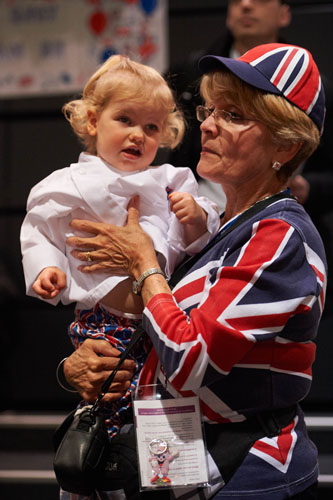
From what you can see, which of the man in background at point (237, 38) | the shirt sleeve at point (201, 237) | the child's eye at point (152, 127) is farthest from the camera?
the man in background at point (237, 38)

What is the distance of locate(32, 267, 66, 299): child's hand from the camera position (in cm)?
143

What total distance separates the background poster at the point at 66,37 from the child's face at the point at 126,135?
2180 mm

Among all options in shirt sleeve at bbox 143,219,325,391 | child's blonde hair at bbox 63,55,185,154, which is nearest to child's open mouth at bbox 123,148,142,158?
child's blonde hair at bbox 63,55,185,154

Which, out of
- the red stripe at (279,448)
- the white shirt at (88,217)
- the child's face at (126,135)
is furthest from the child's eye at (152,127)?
the red stripe at (279,448)

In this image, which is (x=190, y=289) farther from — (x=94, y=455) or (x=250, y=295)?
(x=94, y=455)

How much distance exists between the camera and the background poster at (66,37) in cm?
367

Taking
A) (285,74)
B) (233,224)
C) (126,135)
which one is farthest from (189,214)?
(285,74)

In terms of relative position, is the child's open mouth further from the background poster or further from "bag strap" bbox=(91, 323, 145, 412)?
the background poster

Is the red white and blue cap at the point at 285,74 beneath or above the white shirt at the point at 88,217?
above

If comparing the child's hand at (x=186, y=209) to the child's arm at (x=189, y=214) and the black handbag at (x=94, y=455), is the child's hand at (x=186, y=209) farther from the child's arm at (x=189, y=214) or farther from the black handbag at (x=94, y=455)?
the black handbag at (x=94, y=455)

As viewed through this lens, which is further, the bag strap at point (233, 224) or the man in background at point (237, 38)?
the man in background at point (237, 38)

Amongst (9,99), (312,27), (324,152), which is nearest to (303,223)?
(324,152)

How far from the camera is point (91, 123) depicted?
165cm

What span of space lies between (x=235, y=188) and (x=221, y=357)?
43 centimetres
